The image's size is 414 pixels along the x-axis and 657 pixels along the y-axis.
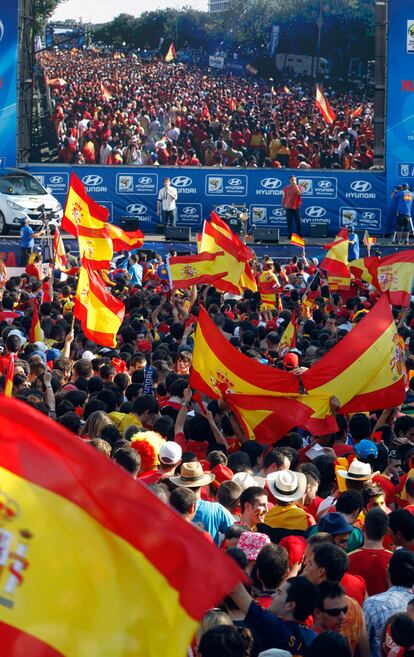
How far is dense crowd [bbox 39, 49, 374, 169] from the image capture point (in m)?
31.6

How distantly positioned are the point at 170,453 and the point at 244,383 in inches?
101

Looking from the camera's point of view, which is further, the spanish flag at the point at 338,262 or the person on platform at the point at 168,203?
the person on platform at the point at 168,203

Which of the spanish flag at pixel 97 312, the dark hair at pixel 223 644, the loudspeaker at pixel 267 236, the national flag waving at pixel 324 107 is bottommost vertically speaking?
the loudspeaker at pixel 267 236

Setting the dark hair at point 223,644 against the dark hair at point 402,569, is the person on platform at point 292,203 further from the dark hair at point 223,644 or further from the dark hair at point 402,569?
the dark hair at point 223,644

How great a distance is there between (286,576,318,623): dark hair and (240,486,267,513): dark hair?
69.5 inches

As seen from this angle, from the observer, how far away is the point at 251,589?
6.10 m

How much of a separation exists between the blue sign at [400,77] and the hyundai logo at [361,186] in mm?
1073

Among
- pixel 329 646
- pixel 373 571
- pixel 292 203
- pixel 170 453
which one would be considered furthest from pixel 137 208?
pixel 329 646

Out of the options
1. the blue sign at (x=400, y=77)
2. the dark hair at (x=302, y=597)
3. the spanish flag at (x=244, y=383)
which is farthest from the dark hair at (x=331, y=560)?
the blue sign at (x=400, y=77)

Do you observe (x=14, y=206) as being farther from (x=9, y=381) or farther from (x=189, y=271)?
(x=9, y=381)

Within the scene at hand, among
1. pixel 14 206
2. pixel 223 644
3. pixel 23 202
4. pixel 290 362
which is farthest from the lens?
pixel 14 206

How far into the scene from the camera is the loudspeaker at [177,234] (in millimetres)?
28375

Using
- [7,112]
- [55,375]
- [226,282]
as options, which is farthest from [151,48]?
[55,375]

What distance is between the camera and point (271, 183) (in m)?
30.0
